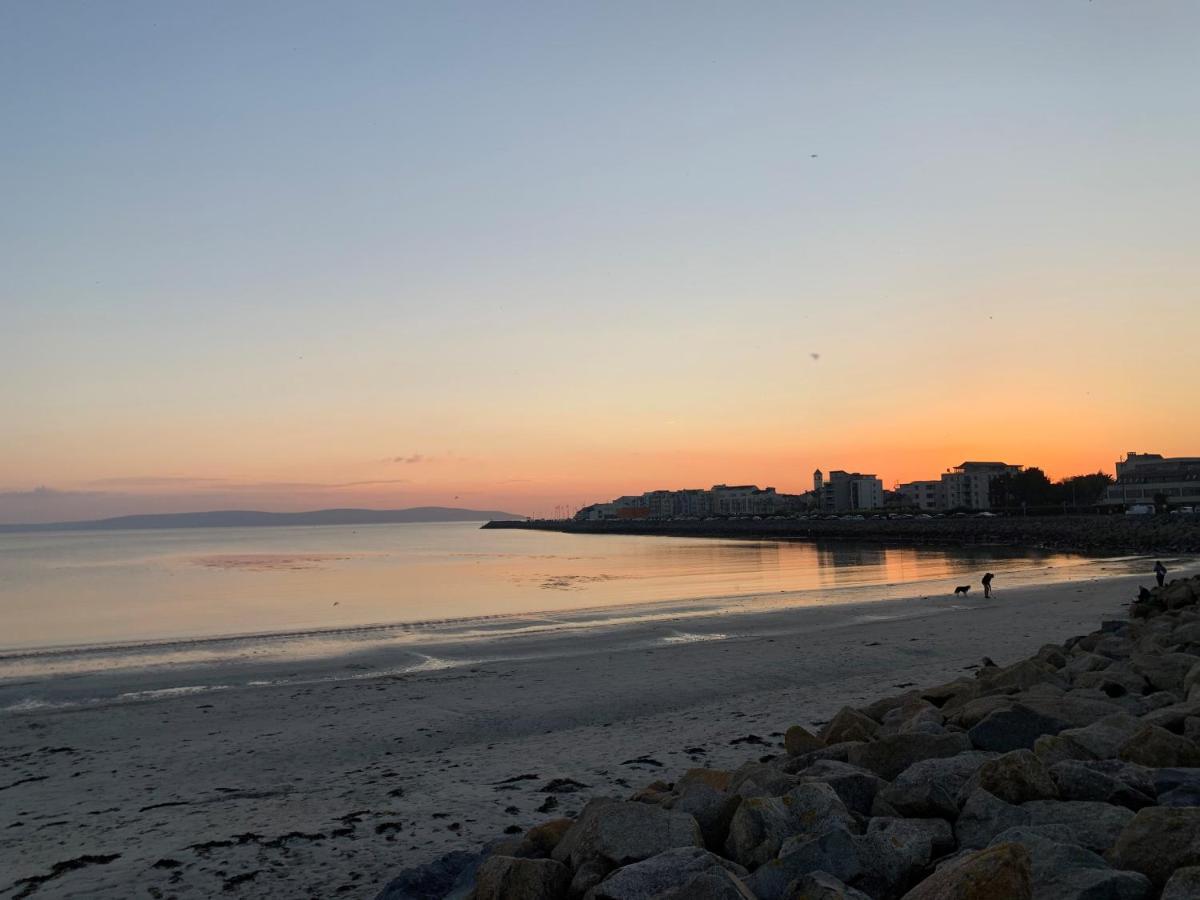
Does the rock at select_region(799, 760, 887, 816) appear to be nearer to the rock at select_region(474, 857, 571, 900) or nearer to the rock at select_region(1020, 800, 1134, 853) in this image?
the rock at select_region(1020, 800, 1134, 853)

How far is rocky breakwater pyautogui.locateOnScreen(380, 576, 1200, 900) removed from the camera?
3.52m

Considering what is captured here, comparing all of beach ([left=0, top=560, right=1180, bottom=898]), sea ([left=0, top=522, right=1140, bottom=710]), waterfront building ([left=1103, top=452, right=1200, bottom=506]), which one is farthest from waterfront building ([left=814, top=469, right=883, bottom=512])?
beach ([left=0, top=560, right=1180, bottom=898])

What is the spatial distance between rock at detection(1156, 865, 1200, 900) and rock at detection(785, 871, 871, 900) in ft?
3.63

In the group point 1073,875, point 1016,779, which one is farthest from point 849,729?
point 1073,875

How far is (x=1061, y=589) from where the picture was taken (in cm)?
2636

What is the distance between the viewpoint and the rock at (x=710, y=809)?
4.79 m

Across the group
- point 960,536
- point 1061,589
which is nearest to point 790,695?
point 1061,589

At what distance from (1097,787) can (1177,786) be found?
401mm

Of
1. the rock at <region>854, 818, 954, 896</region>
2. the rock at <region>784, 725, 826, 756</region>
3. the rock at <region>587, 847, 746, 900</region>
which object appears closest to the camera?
the rock at <region>587, 847, 746, 900</region>

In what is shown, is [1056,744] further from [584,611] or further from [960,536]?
[960,536]

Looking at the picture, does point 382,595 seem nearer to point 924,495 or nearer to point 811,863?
point 811,863

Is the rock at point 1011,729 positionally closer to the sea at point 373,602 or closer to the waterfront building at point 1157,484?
the sea at point 373,602

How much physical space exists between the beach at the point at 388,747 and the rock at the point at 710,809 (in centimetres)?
188

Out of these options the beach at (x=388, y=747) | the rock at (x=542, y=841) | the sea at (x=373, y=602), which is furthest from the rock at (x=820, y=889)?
the sea at (x=373, y=602)
